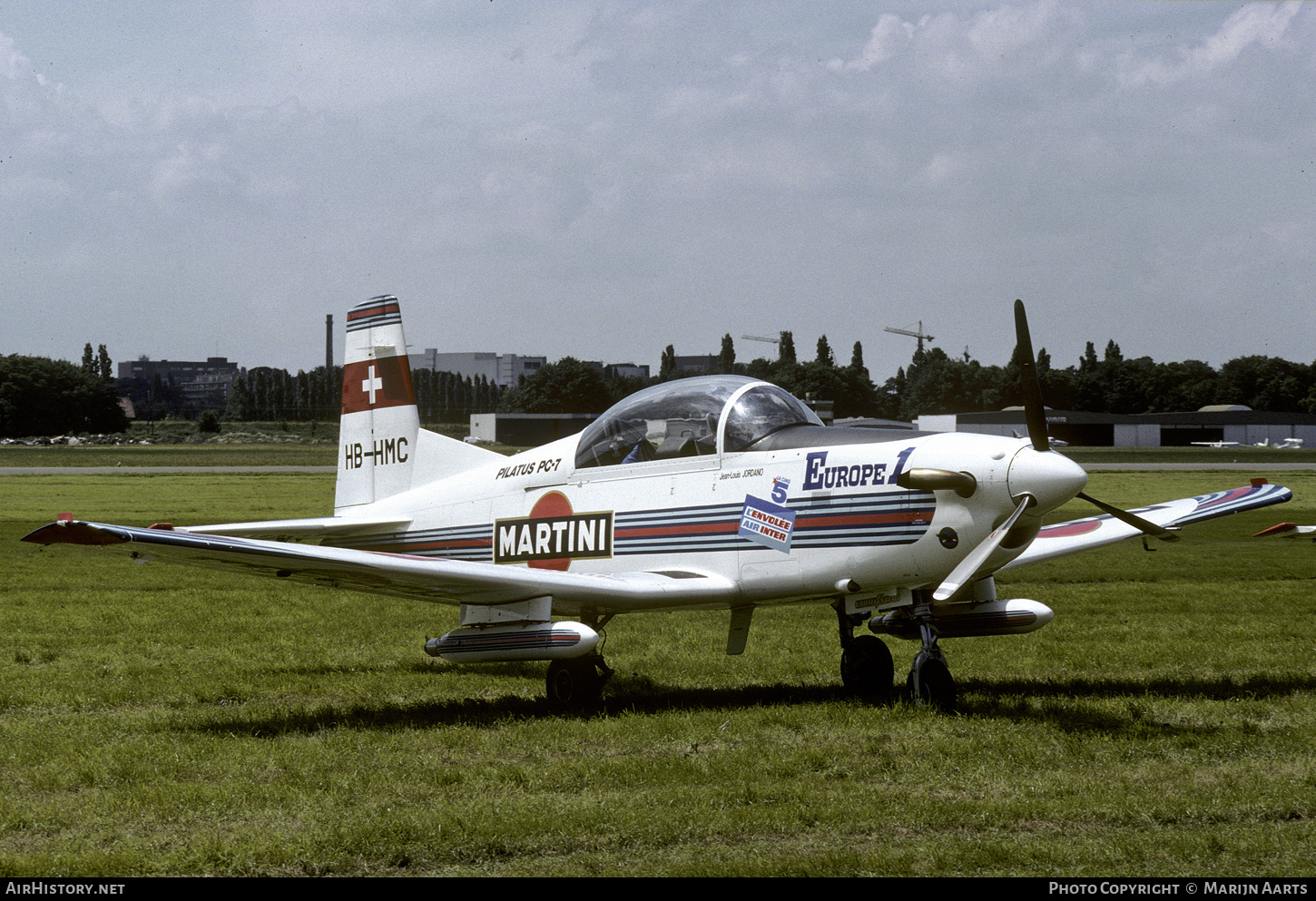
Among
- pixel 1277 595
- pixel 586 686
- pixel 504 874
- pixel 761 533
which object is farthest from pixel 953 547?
pixel 1277 595

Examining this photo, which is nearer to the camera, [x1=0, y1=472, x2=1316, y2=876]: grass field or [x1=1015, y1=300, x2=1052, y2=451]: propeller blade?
[x1=0, y1=472, x2=1316, y2=876]: grass field

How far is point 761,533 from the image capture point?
901 centimetres

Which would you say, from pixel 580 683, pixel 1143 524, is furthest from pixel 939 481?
pixel 580 683

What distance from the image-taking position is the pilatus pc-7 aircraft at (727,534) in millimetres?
8164

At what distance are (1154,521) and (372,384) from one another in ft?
25.6

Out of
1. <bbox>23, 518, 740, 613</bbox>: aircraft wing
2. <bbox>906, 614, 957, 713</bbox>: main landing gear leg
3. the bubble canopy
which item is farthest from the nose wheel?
the bubble canopy

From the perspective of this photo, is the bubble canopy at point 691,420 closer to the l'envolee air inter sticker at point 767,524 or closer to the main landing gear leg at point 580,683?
the l'envolee air inter sticker at point 767,524

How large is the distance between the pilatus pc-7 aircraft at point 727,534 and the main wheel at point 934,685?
1cm

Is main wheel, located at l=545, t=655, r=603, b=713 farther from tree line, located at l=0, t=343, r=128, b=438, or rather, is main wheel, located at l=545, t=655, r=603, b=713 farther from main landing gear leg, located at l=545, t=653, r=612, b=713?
tree line, located at l=0, t=343, r=128, b=438

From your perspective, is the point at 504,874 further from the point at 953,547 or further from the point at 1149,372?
the point at 1149,372

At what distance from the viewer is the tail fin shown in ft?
40.7

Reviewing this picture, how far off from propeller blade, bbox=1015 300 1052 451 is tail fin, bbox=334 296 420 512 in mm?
6352

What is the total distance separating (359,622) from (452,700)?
5.03 m

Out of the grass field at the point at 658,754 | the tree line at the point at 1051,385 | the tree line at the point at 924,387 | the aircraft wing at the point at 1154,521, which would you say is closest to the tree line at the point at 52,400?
the tree line at the point at 924,387
